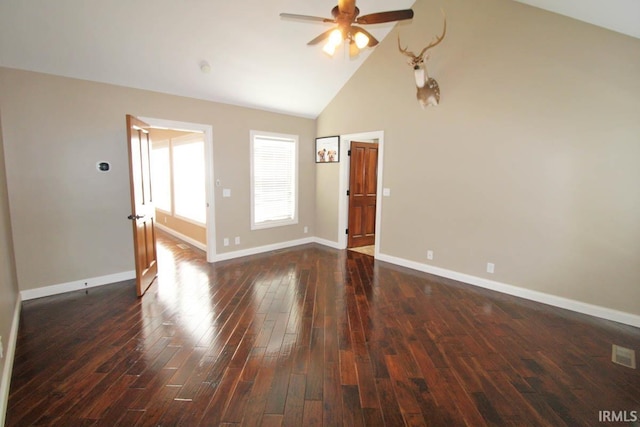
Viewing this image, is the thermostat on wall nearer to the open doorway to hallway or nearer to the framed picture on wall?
the open doorway to hallway

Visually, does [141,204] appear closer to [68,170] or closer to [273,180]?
[68,170]

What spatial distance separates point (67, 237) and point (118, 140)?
53.7 inches

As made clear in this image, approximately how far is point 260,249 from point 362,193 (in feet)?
7.54

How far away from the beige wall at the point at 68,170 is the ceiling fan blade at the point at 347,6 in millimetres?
3013

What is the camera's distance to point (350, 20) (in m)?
2.51

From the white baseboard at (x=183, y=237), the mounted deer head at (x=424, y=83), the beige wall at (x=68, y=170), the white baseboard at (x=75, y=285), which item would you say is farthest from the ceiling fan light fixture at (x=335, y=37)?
the white baseboard at (x=183, y=237)

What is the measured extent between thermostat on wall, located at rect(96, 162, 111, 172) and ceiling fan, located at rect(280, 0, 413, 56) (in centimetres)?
294

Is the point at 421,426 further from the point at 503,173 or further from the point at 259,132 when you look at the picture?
the point at 259,132

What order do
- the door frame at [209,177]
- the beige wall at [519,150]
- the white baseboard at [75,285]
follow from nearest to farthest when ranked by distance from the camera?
the beige wall at [519,150]
the white baseboard at [75,285]
the door frame at [209,177]

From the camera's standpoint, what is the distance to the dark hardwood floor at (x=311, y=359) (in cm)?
188

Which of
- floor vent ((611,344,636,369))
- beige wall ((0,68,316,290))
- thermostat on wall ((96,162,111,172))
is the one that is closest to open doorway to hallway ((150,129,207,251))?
beige wall ((0,68,316,290))

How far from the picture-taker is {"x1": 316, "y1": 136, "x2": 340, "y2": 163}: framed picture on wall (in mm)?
5688

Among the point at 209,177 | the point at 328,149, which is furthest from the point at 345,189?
the point at 209,177

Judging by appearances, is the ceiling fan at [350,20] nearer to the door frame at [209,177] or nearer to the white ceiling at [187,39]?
the white ceiling at [187,39]
